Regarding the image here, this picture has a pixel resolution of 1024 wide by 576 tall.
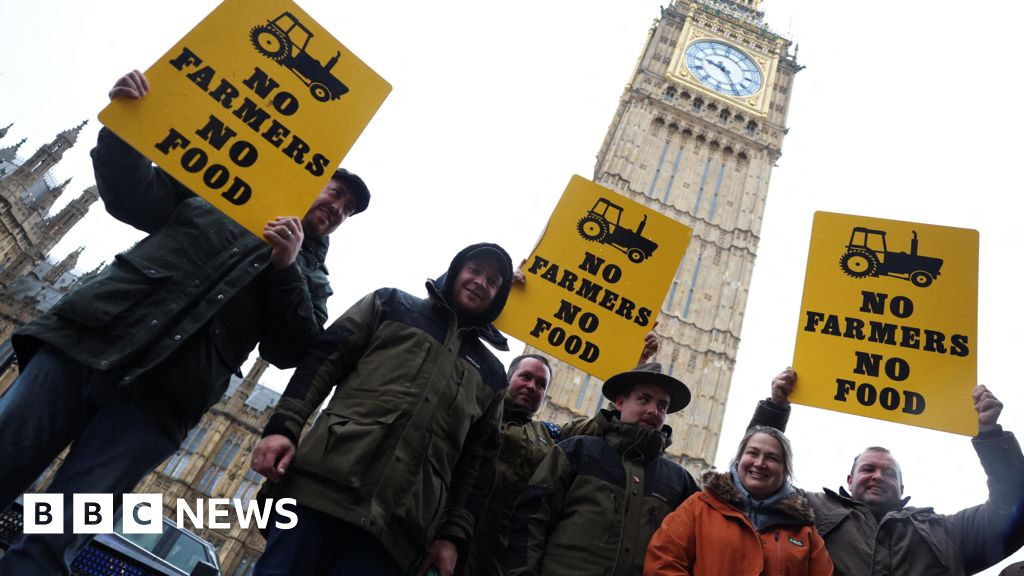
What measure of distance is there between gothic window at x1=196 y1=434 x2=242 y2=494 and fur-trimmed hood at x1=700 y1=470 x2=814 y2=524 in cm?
2989

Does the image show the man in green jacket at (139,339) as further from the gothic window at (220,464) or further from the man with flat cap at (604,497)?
the gothic window at (220,464)

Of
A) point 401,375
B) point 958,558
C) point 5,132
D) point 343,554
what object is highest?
point 5,132

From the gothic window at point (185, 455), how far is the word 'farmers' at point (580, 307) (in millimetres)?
28517

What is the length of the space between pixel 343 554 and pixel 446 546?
1.53 ft

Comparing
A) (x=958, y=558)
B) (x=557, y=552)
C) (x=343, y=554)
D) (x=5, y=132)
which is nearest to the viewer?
(x=343, y=554)

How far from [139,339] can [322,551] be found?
42.5 inches

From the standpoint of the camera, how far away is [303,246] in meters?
3.15

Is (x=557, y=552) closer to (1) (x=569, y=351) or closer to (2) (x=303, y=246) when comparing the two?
(1) (x=569, y=351)

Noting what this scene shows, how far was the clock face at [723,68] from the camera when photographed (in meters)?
32.7

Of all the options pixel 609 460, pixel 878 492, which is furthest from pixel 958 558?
pixel 609 460

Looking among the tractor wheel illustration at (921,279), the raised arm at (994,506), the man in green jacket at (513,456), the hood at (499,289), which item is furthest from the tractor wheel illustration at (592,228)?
the raised arm at (994,506)

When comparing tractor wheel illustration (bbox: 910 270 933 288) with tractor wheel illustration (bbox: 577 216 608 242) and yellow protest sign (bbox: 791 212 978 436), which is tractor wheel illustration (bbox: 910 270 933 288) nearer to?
yellow protest sign (bbox: 791 212 978 436)

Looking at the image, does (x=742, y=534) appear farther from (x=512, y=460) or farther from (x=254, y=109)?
(x=254, y=109)

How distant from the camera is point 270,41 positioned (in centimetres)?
325
